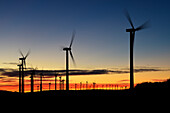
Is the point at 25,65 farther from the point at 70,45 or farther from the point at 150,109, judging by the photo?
the point at 150,109

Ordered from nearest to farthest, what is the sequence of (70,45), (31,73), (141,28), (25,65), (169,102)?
(169,102)
(141,28)
(70,45)
(25,65)
(31,73)

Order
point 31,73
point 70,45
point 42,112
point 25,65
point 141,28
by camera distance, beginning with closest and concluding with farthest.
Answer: point 42,112, point 141,28, point 70,45, point 25,65, point 31,73

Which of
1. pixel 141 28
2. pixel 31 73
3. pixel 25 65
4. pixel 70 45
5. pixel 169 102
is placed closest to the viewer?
pixel 169 102

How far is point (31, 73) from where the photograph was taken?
529ft

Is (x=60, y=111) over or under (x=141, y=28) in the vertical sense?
under

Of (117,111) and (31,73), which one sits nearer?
(117,111)

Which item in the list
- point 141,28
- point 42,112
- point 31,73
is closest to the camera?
point 42,112

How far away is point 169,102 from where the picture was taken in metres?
57.7

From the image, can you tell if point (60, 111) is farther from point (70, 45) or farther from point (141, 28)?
point (70, 45)

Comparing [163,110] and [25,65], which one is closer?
[163,110]

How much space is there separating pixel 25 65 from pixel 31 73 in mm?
24515

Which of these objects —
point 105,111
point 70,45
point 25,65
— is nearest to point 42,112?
point 105,111

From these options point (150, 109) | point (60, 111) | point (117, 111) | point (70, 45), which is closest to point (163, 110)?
point (150, 109)

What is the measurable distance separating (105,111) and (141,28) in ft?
83.4
